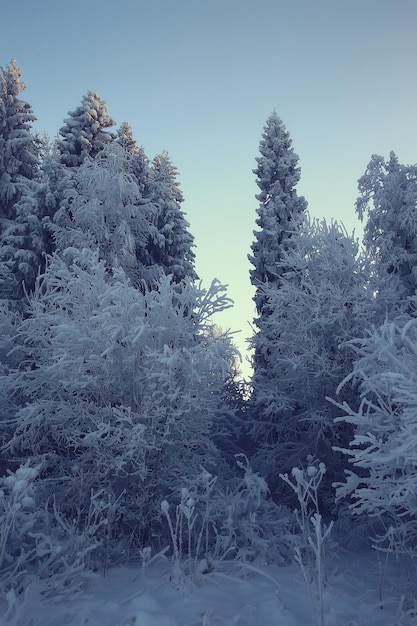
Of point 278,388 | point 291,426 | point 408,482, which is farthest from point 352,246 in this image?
point 408,482

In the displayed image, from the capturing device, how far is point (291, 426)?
43.7 feet

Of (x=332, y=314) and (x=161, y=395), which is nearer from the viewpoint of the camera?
(x=161, y=395)

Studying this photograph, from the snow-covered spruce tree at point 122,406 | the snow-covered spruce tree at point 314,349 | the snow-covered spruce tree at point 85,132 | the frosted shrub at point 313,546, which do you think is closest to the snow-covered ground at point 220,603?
the frosted shrub at point 313,546

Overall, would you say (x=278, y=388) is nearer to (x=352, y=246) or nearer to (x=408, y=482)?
(x=352, y=246)

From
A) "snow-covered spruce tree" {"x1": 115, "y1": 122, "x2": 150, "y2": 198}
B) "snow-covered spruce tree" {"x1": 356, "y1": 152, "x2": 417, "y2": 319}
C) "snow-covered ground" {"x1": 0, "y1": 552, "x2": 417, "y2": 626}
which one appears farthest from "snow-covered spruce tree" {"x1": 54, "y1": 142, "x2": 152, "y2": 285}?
"snow-covered ground" {"x1": 0, "y1": 552, "x2": 417, "y2": 626}

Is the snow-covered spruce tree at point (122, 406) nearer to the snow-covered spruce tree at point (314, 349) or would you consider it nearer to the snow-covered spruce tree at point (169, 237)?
the snow-covered spruce tree at point (314, 349)

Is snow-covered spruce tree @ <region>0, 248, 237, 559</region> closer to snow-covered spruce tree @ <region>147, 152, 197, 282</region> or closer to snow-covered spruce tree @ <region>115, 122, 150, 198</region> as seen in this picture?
snow-covered spruce tree @ <region>147, 152, 197, 282</region>

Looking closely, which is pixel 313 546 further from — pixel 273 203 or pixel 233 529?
pixel 273 203

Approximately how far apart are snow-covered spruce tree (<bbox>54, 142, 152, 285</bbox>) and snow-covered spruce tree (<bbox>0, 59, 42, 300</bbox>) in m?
1.27

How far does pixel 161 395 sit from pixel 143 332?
1159mm

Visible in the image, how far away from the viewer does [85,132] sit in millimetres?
18016

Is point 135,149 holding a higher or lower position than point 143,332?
higher

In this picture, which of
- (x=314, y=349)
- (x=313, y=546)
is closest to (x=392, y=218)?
(x=314, y=349)

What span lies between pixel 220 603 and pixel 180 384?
375 cm
